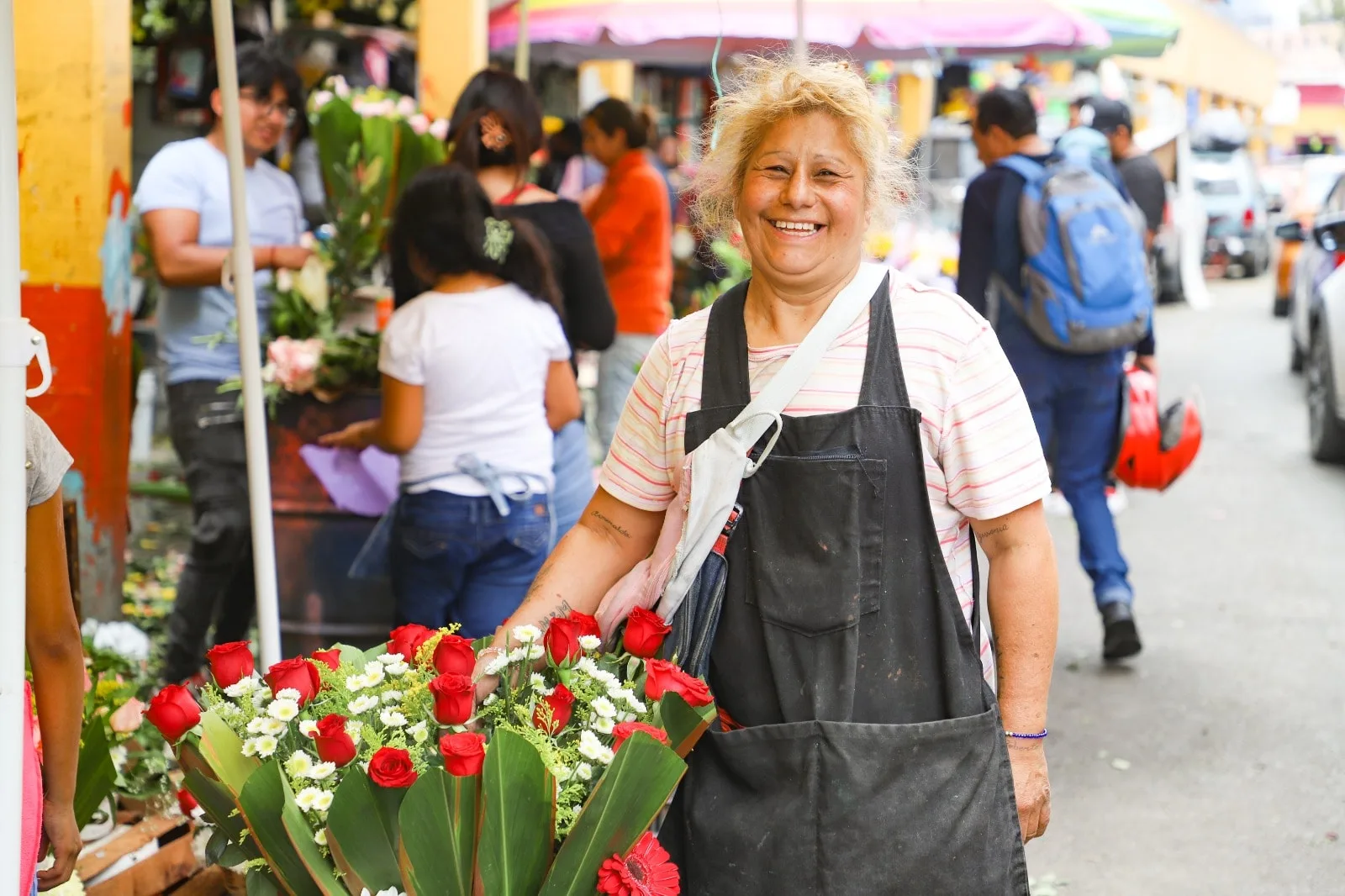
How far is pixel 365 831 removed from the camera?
193cm

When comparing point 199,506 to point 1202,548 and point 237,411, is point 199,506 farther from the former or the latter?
point 1202,548

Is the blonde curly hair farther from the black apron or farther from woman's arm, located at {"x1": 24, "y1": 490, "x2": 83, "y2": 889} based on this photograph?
woman's arm, located at {"x1": 24, "y1": 490, "x2": 83, "y2": 889}

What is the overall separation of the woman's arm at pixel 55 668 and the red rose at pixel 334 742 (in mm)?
404

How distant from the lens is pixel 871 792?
218 cm

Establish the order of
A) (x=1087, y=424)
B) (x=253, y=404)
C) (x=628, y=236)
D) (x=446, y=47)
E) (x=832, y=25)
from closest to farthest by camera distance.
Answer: (x=253, y=404)
(x=1087, y=424)
(x=628, y=236)
(x=446, y=47)
(x=832, y=25)

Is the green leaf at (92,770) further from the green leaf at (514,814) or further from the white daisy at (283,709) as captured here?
the green leaf at (514,814)

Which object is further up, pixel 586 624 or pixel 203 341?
pixel 203 341

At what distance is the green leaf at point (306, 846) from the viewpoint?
1.90 meters

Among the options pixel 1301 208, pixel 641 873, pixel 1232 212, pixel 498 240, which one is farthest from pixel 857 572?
pixel 1232 212

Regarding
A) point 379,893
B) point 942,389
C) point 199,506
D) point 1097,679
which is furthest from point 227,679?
point 1097,679

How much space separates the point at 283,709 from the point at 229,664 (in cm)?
19

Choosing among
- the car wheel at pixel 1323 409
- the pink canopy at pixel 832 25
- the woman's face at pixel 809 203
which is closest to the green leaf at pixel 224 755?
the woman's face at pixel 809 203

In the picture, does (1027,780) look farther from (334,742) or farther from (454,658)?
(334,742)

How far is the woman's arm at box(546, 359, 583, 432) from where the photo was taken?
13.8ft
